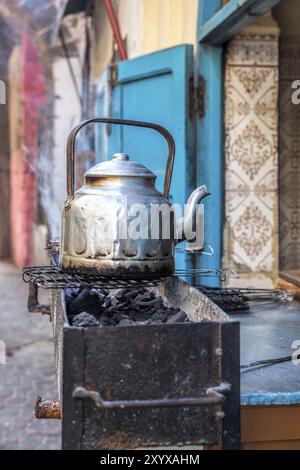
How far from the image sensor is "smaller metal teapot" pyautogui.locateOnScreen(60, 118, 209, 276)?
1592 millimetres

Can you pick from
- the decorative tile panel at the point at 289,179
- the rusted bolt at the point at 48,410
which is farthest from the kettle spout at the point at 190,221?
the decorative tile panel at the point at 289,179

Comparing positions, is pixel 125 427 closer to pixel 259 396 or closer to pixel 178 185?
pixel 259 396

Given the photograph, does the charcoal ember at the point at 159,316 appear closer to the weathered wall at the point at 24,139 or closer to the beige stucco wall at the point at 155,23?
the beige stucco wall at the point at 155,23

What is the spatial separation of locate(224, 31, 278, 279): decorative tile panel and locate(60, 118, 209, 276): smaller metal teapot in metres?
1.55

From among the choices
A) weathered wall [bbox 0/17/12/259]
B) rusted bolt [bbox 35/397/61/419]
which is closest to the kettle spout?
rusted bolt [bbox 35/397/61/419]

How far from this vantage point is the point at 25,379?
16.0 ft

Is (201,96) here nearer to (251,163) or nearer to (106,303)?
(251,163)

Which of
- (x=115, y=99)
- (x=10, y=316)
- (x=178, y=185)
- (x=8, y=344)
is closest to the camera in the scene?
(x=178, y=185)

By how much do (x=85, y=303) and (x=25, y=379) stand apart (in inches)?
Result: 134

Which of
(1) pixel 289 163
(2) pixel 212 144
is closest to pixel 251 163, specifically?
(2) pixel 212 144

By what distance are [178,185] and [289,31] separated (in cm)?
105

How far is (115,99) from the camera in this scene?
3607 mm

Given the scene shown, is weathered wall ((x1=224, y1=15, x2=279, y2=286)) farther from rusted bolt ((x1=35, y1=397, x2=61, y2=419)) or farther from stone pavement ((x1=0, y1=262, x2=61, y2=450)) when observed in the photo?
rusted bolt ((x1=35, y1=397, x2=61, y2=419))
